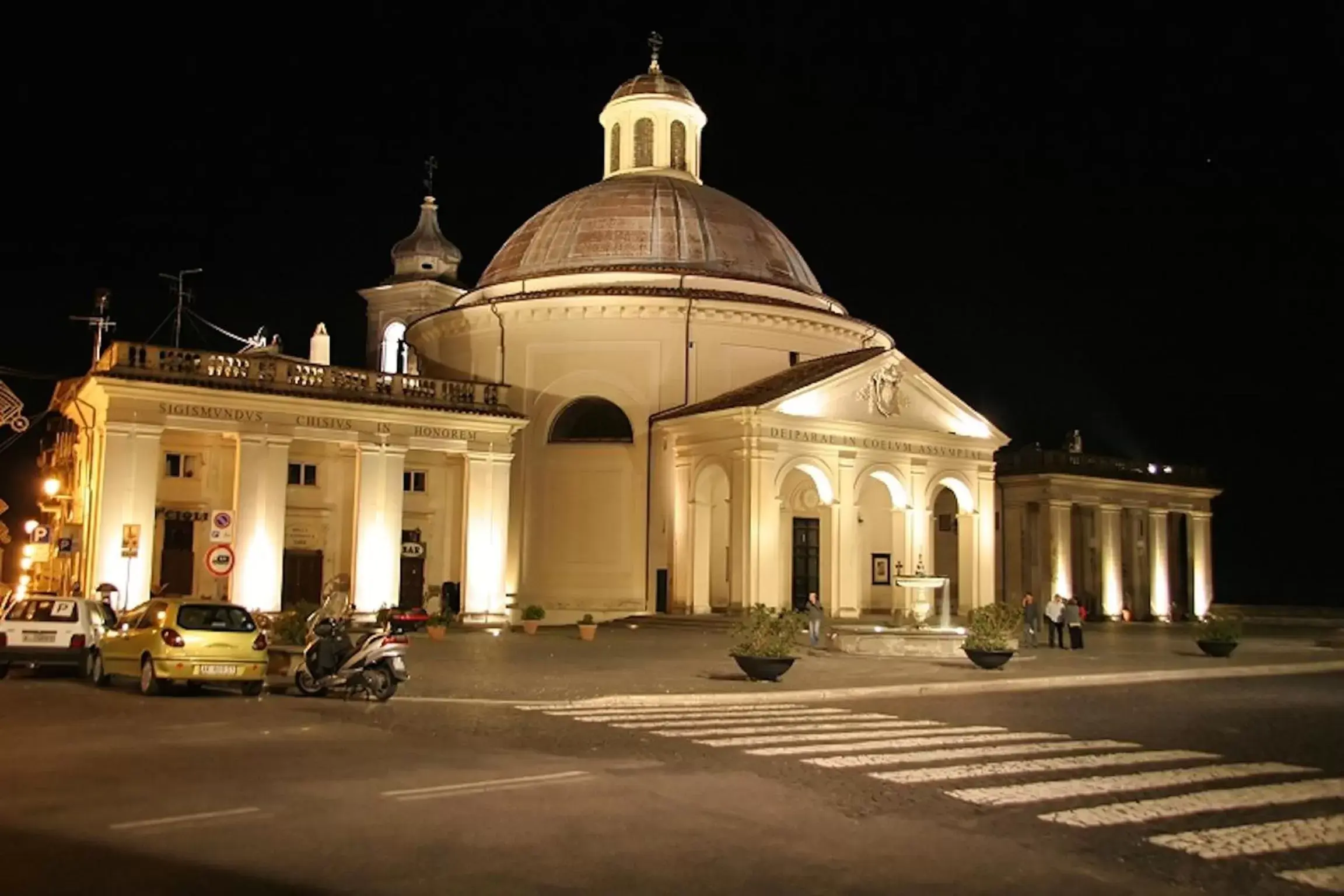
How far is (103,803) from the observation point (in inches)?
347

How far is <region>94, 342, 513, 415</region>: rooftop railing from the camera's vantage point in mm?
30391

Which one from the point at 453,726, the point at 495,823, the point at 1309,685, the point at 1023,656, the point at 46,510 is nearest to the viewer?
the point at 495,823

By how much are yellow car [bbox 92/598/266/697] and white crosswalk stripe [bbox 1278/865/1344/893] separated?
13864 millimetres

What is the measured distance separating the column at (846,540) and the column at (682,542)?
435cm

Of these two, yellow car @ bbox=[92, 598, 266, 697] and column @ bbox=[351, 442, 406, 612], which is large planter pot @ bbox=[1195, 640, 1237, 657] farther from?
yellow car @ bbox=[92, 598, 266, 697]

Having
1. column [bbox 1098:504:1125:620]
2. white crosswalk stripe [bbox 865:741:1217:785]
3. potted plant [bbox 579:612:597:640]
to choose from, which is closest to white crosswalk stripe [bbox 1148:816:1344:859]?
white crosswalk stripe [bbox 865:741:1217:785]

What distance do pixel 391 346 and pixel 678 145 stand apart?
1751cm

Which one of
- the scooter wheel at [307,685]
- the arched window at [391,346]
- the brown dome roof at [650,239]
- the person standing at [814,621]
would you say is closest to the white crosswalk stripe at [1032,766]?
the scooter wheel at [307,685]

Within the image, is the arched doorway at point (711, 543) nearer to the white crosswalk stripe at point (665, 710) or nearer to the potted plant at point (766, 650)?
the potted plant at point (766, 650)

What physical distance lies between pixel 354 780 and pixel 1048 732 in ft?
26.4

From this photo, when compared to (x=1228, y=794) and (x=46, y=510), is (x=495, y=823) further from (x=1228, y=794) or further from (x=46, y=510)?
(x=46, y=510)

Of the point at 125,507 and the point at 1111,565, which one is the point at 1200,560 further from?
the point at 125,507

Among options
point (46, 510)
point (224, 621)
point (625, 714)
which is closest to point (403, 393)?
point (46, 510)

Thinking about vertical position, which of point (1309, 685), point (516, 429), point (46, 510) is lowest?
point (1309, 685)
